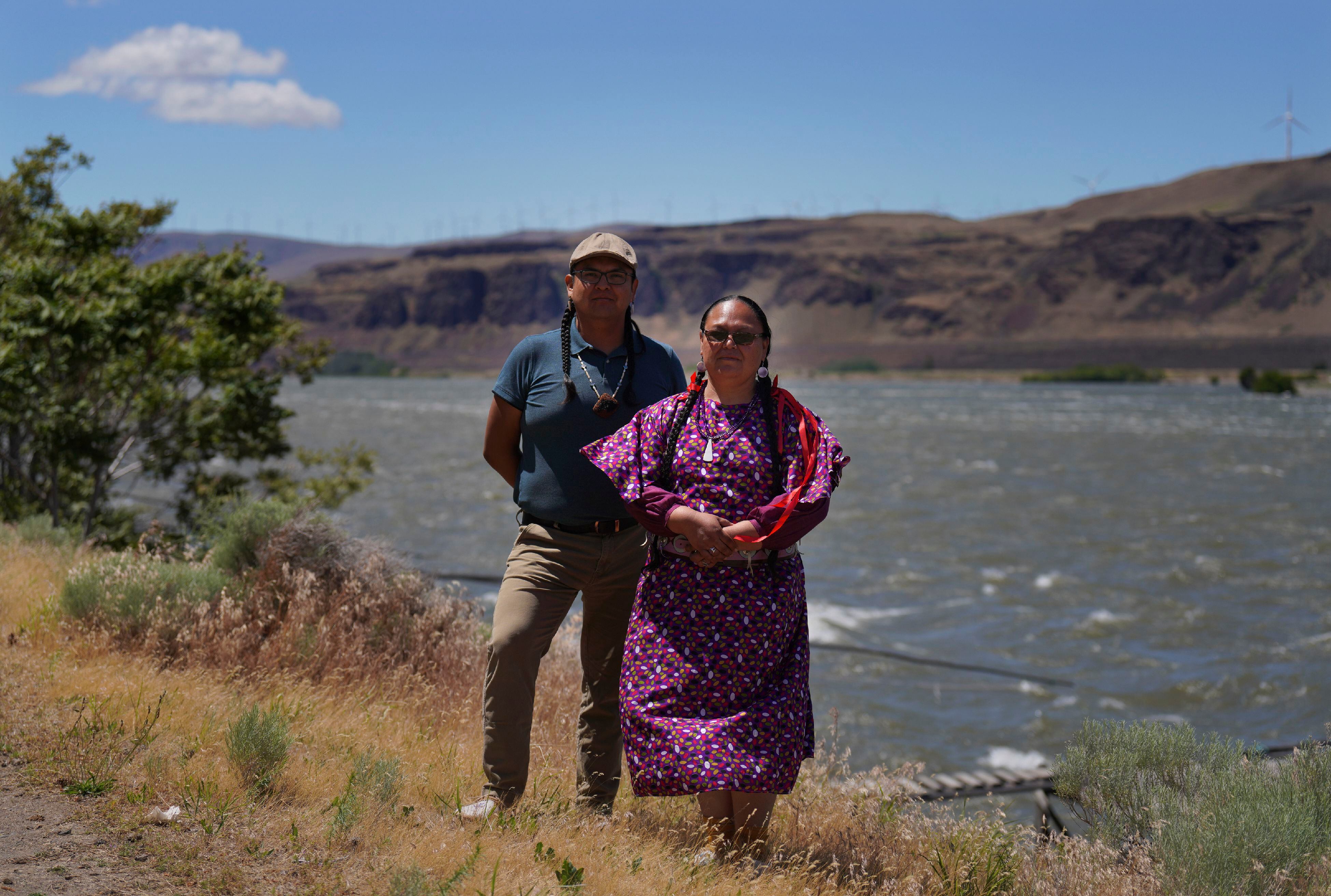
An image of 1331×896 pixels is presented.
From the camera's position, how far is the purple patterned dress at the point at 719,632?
3.57 m

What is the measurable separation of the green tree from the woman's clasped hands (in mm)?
8444

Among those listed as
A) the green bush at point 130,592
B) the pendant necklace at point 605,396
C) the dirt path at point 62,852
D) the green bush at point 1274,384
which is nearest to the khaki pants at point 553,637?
the pendant necklace at point 605,396

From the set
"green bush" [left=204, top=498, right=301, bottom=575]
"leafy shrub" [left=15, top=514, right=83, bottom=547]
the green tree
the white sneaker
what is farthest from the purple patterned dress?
the green tree

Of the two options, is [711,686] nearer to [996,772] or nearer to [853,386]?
[996,772]

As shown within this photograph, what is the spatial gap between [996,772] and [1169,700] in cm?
605

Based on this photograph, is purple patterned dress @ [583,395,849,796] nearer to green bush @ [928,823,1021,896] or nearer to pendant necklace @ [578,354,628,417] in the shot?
pendant necklace @ [578,354,628,417]

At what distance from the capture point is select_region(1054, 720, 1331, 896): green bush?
12.0 feet

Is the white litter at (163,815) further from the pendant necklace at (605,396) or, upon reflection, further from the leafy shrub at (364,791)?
the pendant necklace at (605,396)

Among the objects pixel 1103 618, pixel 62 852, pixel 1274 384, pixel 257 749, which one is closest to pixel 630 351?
pixel 257 749

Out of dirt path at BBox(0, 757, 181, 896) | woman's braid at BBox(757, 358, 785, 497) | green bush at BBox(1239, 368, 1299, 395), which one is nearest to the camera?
dirt path at BBox(0, 757, 181, 896)

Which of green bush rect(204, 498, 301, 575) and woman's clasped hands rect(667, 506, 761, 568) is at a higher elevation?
woman's clasped hands rect(667, 506, 761, 568)

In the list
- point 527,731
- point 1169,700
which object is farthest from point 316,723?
point 1169,700

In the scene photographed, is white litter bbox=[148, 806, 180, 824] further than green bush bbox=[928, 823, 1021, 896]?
No

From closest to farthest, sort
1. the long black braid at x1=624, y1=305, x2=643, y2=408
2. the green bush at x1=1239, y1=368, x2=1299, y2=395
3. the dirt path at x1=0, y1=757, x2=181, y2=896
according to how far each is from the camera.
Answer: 1. the dirt path at x1=0, y1=757, x2=181, y2=896
2. the long black braid at x1=624, y1=305, x2=643, y2=408
3. the green bush at x1=1239, y1=368, x2=1299, y2=395
